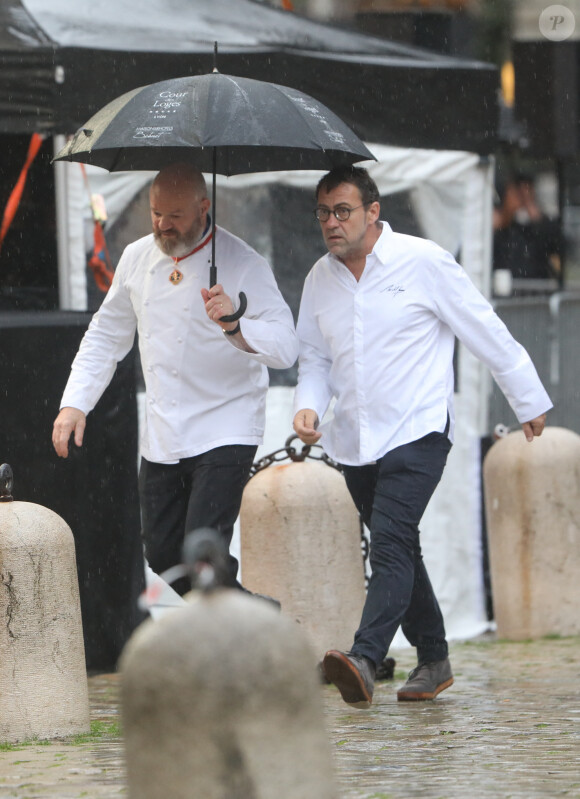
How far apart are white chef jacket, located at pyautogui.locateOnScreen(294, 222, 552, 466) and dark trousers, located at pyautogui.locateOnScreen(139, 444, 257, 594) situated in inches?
15.1

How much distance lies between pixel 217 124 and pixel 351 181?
0.59 meters

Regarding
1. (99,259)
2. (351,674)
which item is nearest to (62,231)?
(99,259)

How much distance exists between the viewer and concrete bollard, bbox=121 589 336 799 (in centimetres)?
288

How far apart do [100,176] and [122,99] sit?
2015mm

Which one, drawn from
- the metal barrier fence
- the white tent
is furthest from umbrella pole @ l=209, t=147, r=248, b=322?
the metal barrier fence

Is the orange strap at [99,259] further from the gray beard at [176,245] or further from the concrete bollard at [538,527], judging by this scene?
the concrete bollard at [538,527]

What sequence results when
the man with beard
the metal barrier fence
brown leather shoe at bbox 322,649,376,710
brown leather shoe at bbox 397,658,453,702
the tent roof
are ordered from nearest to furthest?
1. brown leather shoe at bbox 322,649,376,710
2. the man with beard
3. brown leather shoe at bbox 397,658,453,702
4. the tent roof
5. the metal barrier fence

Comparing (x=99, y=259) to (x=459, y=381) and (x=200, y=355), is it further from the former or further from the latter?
(x=459, y=381)

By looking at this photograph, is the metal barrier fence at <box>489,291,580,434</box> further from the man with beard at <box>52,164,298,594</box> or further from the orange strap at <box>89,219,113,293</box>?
the man with beard at <box>52,164,298,594</box>

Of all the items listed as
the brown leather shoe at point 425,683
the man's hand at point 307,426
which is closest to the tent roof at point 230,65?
the man's hand at point 307,426

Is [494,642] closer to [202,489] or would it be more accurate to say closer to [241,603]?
[202,489]

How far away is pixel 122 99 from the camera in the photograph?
6145mm

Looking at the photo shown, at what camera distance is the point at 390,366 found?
6004 mm

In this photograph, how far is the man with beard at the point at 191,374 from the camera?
591 cm
